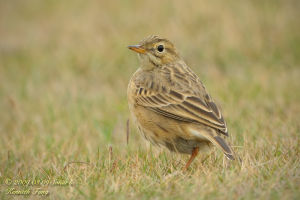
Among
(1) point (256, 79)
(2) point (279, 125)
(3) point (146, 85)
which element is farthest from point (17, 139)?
(1) point (256, 79)

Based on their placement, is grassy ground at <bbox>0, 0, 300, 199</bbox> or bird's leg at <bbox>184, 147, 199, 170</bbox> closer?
grassy ground at <bbox>0, 0, 300, 199</bbox>

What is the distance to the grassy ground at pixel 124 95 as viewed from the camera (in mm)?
4762

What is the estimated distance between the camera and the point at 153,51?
648 centimetres

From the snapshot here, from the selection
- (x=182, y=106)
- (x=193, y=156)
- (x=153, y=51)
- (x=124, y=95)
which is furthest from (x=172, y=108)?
(x=124, y=95)

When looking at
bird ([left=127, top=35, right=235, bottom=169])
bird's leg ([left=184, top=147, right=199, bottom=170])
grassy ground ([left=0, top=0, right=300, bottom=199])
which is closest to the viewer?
grassy ground ([left=0, top=0, right=300, bottom=199])

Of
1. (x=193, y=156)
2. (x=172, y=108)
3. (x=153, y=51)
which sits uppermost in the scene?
(x=153, y=51)

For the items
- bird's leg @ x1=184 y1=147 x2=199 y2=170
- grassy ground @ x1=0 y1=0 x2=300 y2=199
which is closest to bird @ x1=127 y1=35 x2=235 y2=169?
bird's leg @ x1=184 y1=147 x2=199 y2=170

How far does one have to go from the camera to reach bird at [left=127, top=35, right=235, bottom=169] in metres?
5.27

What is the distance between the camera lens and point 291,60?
Answer: 10.6 meters

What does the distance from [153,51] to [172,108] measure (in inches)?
49.7

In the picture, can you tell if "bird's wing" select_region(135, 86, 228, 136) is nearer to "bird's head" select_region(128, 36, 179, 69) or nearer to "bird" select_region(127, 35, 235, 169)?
"bird" select_region(127, 35, 235, 169)

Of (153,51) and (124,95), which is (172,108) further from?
(124,95)

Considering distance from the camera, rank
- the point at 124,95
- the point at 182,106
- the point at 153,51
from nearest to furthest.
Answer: the point at 182,106
the point at 153,51
the point at 124,95

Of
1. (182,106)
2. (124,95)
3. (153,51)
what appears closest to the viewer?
(182,106)
